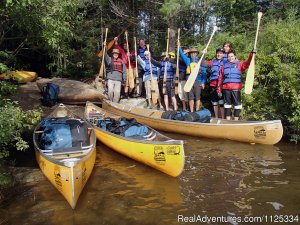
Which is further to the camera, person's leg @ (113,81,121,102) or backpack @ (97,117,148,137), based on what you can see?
person's leg @ (113,81,121,102)

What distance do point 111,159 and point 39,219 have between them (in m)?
2.83

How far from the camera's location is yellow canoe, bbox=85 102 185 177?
5883 mm

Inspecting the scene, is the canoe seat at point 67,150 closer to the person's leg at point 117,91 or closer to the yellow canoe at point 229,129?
the yellow canoe at point 229,129

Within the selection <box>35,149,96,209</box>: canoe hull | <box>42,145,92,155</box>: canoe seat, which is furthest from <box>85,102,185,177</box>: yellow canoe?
<box>35,149,96,209</box>: canoe hull

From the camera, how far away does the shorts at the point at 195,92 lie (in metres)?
9.88

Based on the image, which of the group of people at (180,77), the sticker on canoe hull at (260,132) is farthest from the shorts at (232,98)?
the sticker on canoe hull at (260,132)

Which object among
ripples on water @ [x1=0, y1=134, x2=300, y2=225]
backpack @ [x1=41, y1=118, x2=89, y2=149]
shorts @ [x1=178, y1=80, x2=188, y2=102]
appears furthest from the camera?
shorts @ [x1=178, y1=80, x2=188, y2=102]

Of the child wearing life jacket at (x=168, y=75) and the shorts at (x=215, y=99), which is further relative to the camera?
the child wearing life jacket at (x=168, y=75)

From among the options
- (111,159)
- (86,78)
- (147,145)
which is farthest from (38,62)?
(147,145)

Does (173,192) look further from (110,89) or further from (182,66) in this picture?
(110,89)

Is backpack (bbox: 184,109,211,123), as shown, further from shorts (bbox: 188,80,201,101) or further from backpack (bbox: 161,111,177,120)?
shorts (bbox: 188,80,201,101)

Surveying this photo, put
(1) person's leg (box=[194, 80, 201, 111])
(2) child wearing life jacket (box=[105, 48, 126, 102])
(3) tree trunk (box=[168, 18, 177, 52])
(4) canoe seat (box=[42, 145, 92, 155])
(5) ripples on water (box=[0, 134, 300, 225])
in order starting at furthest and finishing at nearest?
(3) tree trunk (box=[168, 18, 177, 52]), (2) child wearing life jacket (box=[105, 48, 126, 102]), (1) person's leg (box=[194, 80, 201, 111]), (4) canoe seat (box=[42, 145, 92, 155]), (5) ripples on water (box=[0, 134, 300, 225])

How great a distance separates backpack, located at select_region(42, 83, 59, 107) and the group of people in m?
2.03

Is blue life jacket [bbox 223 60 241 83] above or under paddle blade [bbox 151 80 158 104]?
above
